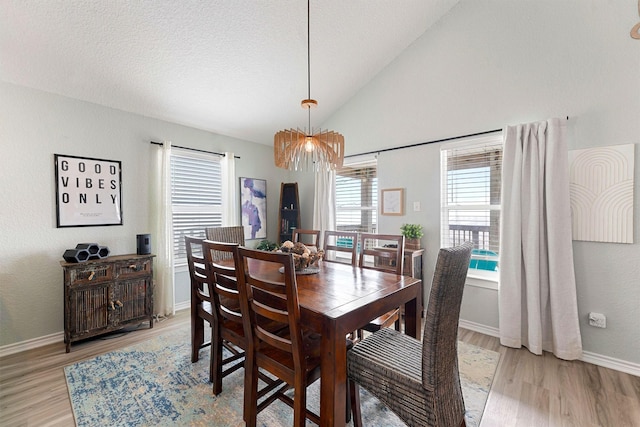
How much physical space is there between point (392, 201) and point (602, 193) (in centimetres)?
194

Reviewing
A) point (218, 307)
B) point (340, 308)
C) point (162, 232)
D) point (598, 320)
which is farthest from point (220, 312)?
point (598, 320)

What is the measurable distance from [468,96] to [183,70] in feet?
10.0

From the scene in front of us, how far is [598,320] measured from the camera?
2.32 metres

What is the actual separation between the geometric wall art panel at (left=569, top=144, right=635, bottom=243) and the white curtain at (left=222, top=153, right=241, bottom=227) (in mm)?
3868

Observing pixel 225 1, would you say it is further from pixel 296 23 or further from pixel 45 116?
pixel 45 116

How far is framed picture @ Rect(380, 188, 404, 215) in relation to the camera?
3.53m

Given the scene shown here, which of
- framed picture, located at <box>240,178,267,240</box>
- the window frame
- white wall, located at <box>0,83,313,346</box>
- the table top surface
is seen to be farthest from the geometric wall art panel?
white wall, located at <box>0,83,313,346</box>

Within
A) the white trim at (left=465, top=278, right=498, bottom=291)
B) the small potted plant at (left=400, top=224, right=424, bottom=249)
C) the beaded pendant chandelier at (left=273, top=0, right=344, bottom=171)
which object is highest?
the beaded pendant chandelier at (left=273, top=0, right=344, bottom=171)

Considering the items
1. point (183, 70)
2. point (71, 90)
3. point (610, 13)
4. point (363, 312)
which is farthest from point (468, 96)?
point (71, 90)

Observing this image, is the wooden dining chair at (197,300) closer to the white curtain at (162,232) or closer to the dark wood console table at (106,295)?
the dark wood console table at (106,295)

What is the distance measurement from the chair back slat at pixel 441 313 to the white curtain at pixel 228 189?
3.37 meters

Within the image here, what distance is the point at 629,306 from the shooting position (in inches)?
87.4

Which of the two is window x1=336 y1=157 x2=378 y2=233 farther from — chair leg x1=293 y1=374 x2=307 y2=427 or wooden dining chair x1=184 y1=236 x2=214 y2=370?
chair leg x1=293 y1=374 x2=307 y2=427

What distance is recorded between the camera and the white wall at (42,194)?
2486mm
